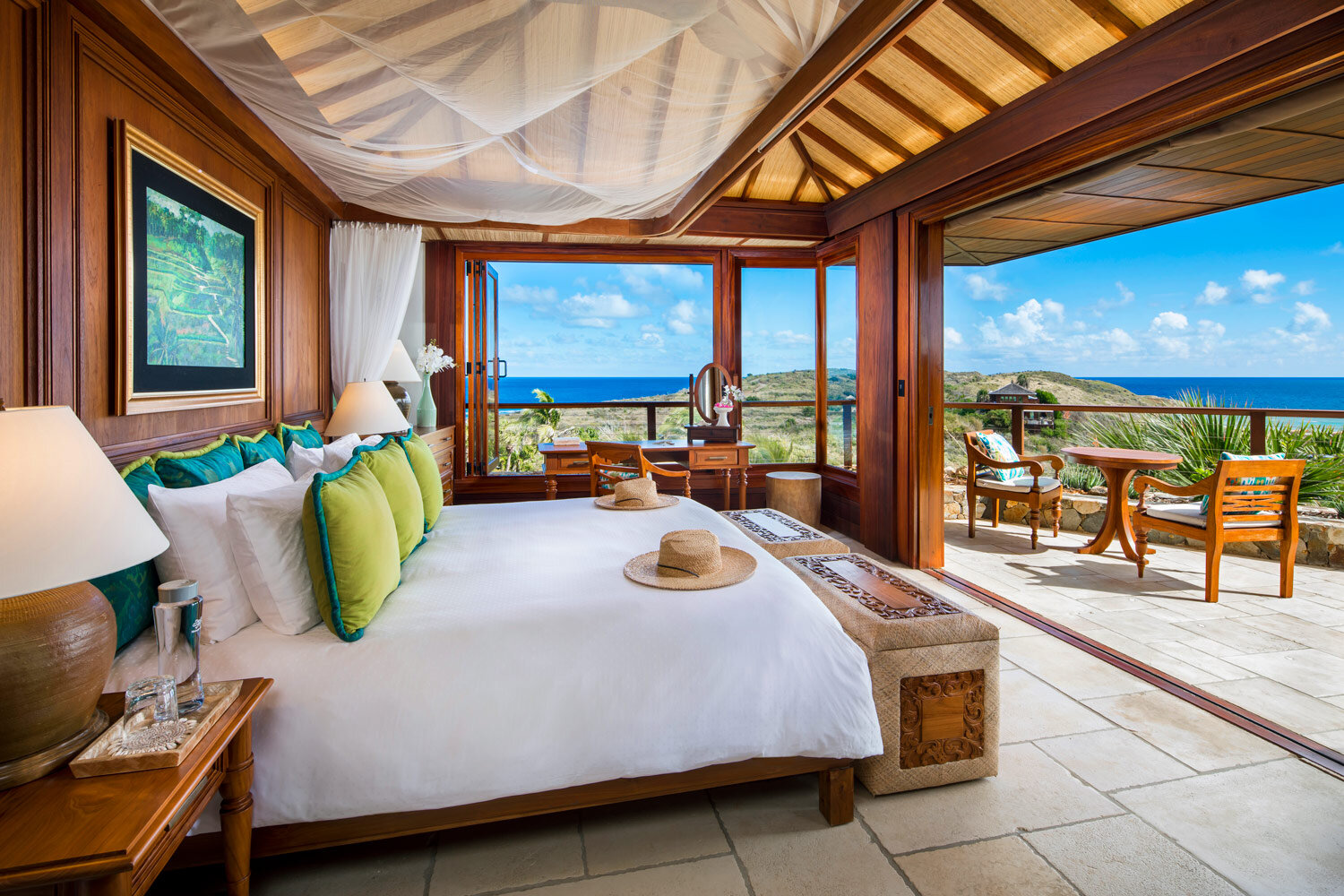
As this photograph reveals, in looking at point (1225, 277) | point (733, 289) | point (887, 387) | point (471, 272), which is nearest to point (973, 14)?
point (887, 387)

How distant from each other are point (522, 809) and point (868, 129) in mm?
4287

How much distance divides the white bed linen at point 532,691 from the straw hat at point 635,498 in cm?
115

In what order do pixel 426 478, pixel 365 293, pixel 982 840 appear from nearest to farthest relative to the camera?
pixel 982 840
pixel 426 478
pixel 365 293

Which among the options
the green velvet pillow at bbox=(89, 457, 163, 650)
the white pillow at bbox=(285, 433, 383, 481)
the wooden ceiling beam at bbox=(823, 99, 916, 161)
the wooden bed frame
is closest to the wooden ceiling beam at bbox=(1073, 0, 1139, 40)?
the wooden ceiling beam at bbox=(823, 99, 916, 161)

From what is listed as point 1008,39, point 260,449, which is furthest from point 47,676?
point 1008,39

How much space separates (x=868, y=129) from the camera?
4227mm

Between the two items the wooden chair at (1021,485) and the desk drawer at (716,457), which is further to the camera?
the desk drawer at (716,457)

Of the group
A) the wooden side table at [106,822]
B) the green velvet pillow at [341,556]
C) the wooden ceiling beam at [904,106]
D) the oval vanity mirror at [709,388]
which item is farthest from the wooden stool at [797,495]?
the wooden side table at [106,822]

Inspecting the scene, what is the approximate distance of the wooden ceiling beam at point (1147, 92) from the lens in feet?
6.96

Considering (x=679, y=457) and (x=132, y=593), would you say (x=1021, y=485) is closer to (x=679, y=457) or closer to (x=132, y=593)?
(x=679, y=457)

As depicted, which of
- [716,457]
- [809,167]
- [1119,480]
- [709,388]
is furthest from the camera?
[709,388]

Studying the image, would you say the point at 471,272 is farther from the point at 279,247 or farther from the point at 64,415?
the point at 64,415

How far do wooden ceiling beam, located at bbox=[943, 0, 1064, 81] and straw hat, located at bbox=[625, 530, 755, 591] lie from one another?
8.95ft

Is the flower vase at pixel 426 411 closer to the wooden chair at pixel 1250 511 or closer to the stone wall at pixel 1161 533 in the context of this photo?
the stone wall at pixel 1161 533
